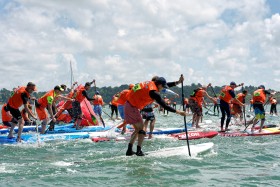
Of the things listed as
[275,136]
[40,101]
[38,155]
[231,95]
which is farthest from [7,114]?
[275,136]

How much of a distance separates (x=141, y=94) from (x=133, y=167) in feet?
5.38

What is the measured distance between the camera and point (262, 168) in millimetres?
7730

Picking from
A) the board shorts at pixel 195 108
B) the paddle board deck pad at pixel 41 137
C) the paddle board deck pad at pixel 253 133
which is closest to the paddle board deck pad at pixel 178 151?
the paddle board deck pad at pixel 253 133

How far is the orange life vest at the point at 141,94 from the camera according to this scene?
819 cm

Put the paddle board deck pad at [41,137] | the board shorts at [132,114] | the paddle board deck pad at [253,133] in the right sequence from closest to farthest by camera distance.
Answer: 1. the board shorts at [132,114]
2. the paddle board deck pad at [41,137]
3. the paddle board deck pad at [253,133]

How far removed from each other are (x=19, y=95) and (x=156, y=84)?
4992 mm

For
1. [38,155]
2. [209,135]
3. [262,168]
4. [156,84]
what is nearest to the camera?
[262,168]

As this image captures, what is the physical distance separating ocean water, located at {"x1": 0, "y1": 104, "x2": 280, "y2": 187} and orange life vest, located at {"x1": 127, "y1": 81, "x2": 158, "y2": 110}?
1.24m

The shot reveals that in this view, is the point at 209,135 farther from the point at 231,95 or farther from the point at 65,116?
the point at 65,116

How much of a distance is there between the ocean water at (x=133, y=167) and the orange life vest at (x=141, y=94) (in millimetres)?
A: 1243

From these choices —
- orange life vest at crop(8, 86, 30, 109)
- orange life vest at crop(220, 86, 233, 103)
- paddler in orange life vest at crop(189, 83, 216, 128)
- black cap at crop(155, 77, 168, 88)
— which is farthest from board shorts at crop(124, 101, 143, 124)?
paddler in orange life vest at crop(189, 83, 216, 128)

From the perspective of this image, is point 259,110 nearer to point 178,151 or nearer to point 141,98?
point 178,151

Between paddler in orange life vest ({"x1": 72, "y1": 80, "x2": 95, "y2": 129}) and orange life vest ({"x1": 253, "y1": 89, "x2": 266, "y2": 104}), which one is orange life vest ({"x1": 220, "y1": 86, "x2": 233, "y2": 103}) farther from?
paddler in orange life vest ({"x1": 72, "y1": 80, "x2": 95, "y2": 129})

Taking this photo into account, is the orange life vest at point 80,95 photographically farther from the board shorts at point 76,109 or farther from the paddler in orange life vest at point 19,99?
the paddler in orange life vest at point 19,99
